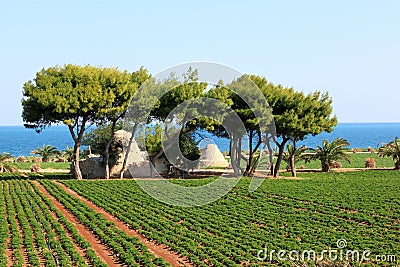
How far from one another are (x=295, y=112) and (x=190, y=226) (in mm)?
20009

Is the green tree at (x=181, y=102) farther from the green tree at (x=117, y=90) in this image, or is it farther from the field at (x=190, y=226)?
the field at (x=190, y=226)

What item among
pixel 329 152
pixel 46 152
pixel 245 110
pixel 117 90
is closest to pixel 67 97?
pixel 117 90

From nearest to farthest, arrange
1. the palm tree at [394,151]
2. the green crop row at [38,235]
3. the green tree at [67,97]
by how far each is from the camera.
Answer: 1. the green crop row at [38,235]
2. the green tree at [67,97]
3. the palm tree at [394,151]

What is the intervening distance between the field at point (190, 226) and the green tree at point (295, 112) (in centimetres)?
788

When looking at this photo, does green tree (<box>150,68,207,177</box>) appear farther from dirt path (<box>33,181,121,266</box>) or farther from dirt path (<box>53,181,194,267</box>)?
dirt path (<box>53,181,194,267</box>)

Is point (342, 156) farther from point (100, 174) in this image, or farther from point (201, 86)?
point (100, 174)

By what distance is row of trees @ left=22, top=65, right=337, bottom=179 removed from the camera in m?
33.7

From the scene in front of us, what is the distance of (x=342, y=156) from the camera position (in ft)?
145

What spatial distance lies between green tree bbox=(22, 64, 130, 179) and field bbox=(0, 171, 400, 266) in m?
6.04

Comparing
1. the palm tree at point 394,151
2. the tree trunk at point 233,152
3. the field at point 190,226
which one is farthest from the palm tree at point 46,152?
the palm tree at point 394,151

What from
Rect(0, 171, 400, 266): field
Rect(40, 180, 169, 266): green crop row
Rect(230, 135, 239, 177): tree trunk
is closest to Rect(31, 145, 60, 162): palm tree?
Rect(230, 135, 239, 177): tree trunk

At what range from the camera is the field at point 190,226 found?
15.3 metres

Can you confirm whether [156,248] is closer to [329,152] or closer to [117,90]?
[117,90]

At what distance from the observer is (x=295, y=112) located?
3741 centimetres
